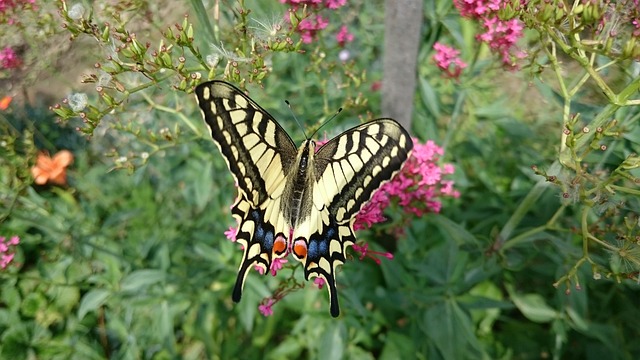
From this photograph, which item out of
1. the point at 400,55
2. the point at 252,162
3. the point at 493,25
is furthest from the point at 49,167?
the point at 493,25

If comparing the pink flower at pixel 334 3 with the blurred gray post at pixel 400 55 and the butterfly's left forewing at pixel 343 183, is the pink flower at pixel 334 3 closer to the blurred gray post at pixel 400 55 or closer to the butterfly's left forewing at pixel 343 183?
the blurred gray post at pixel 400 55

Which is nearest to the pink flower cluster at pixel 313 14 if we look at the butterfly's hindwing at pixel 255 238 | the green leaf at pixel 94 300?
the butterfly's hindwing at pixel 255 238

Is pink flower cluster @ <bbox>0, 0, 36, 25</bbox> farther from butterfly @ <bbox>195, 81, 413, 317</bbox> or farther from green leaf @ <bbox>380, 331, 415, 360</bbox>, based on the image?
green leaf @ <bbox>380, 331, 415, 360</bbox>

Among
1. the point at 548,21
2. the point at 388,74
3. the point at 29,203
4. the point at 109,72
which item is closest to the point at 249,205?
the point at 109,72

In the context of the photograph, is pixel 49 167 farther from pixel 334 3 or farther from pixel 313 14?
pixel 334 3

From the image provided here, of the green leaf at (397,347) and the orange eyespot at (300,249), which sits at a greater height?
the orange eyespot at (300,249)

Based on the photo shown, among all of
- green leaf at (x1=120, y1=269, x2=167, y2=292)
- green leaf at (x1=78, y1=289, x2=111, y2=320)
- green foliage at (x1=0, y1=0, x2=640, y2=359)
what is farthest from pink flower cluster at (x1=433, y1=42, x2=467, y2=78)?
green leaf at (x1=78, y1=289, x2=111, y2=320)

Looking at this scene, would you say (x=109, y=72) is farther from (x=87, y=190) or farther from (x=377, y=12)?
(x=377, y=12)
